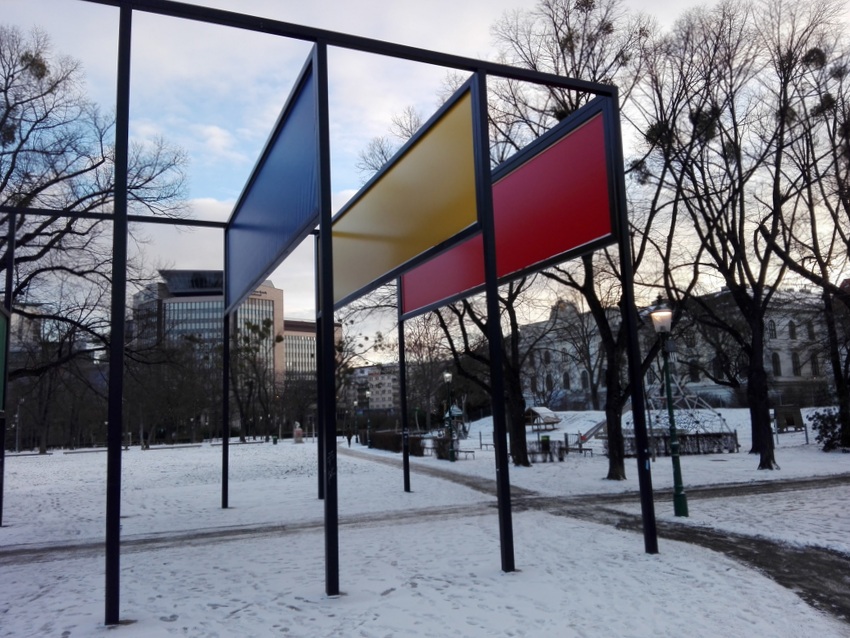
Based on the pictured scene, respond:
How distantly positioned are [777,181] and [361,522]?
18053 millimetres

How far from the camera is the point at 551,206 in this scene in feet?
35.0

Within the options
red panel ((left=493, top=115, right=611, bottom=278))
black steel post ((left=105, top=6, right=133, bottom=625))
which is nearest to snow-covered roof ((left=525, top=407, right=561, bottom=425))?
red panel ((left=493, top=115, right=611, bottom=278))

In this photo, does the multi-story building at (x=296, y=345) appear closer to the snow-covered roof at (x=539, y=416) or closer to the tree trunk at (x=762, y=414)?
the snow-covered roof at (x=539, y=416)

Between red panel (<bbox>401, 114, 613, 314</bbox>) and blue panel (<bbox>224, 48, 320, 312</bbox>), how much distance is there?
427 cm

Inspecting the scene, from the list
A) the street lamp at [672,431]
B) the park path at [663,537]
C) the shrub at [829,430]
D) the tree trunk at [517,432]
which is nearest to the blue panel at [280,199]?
the park path at [663,537]

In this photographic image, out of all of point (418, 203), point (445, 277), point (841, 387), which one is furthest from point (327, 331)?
point (841, 387)

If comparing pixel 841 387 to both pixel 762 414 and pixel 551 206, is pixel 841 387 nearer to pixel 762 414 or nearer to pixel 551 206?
pixel 762 414

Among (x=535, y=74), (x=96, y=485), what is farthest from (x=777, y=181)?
(x=96, y=485)

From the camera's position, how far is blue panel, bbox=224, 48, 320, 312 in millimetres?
8047

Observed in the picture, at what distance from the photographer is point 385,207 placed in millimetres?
10906

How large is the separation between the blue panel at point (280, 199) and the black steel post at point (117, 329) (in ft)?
6.74

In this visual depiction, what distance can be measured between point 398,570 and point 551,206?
628cm

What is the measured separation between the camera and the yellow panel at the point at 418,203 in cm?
818

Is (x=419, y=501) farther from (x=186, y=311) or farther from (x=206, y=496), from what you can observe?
(x=186, y=311)
